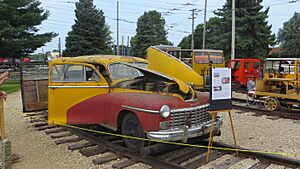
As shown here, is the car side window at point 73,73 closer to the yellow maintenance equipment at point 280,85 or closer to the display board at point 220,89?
the display board at point 220,89

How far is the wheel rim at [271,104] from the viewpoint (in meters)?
11.5

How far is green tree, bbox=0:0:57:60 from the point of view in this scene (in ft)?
79.7

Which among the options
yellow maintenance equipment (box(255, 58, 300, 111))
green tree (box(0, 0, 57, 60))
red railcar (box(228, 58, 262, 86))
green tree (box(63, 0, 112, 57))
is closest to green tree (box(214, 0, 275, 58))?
red railcar (box(228, 58, 262, 86))

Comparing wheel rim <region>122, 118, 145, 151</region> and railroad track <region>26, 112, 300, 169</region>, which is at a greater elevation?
wheel rim <region>122, 118, 145, 151</region>

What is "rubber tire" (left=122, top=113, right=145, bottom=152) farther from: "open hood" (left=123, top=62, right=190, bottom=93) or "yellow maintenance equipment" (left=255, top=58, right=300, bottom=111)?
"yellow maintenance equipment" (left=255, top=58, right=300, bottom=111)

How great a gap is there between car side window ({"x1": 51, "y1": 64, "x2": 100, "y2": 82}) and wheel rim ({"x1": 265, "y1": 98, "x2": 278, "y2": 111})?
310 inches

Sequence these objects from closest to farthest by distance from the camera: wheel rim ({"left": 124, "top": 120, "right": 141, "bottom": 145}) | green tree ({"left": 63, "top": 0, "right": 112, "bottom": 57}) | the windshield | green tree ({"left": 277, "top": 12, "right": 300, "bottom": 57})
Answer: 1. wheel rim ({"left": 124, "top": 120, "right": 141, "bottom": 145})
2. the windshield
3. green tree ({"left": 63, "top": 0, "right": 112, "bottom": 57})
4. green tree ({"left": 277, "top": 12, "right": 300, "bottom": 57})

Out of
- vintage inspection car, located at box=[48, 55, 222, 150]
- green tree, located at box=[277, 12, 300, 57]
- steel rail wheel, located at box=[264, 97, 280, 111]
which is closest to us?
vintage inspection car, located at box=[48, 55, 222, 150]

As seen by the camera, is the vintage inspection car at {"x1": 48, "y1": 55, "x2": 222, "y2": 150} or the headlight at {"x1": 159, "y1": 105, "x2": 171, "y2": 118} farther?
the vintage inspection car at {"x1": 48, "y1": 55, "x2": 222, "y2": 150}

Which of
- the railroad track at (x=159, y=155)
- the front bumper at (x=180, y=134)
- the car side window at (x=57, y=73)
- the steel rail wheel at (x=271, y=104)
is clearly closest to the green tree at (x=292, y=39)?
the steel rail wheel at (x=271, y=104)

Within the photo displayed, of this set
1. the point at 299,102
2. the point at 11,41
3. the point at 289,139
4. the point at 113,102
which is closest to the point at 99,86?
the point at 113,102

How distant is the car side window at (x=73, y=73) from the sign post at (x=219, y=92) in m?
2.61

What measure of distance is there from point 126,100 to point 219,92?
6.11ft

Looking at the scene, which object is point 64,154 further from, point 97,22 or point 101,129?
point 97,22
